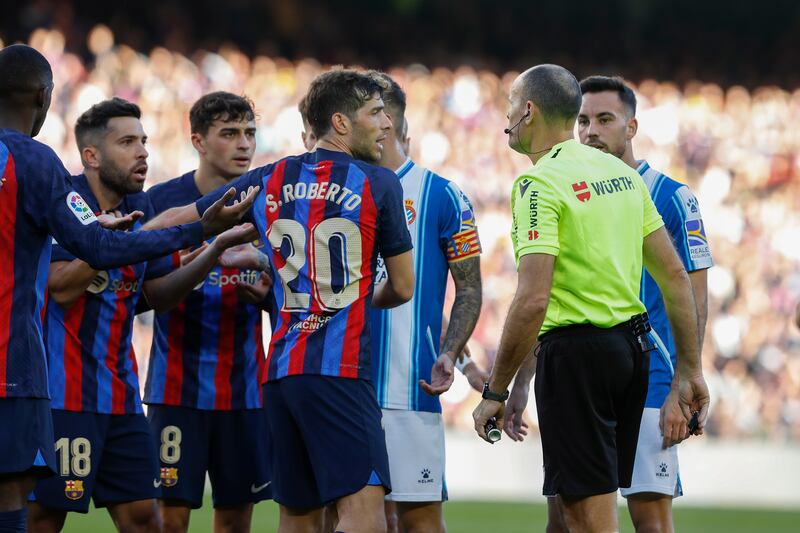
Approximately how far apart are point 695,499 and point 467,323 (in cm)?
943

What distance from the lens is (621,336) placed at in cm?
485

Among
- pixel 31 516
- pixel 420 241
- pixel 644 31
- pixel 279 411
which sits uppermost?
pixel 644 31

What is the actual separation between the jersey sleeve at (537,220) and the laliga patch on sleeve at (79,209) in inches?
65.8

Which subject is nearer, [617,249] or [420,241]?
[617,249]

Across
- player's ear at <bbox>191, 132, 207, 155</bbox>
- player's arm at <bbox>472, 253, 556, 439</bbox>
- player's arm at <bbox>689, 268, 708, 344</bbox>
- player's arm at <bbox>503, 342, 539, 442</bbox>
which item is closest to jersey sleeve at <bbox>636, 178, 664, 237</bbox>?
player's arm at <bbox>472, 253, 556, 439</bbox>

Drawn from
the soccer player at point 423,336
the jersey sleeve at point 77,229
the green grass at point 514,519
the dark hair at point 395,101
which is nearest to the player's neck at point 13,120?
the jersey sleeve at point 77,229

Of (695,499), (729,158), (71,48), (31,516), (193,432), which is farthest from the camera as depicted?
(729,158)

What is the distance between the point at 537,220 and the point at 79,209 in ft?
5.84

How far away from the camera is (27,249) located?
4527mm

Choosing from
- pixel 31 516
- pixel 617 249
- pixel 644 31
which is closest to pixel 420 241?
pixel 617 249

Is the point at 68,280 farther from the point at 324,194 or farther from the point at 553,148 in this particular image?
the point at 553,148

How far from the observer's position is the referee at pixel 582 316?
15.5 ft

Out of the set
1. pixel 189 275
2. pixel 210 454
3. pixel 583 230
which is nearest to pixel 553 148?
pixel 583 230

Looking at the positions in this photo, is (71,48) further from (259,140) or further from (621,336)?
(621,336)
